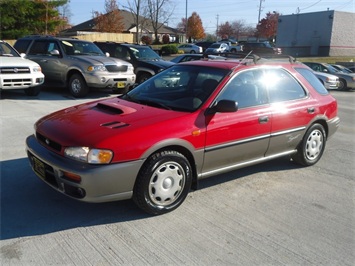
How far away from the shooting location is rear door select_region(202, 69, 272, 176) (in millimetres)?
4039

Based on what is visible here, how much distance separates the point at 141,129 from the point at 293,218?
1.85m

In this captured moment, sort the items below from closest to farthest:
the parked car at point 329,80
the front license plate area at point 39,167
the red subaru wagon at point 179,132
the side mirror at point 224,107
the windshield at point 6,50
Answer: the red subaru wagon at point 179,132 < the front license plate area at point 39,167 < the side mirror at point 224,107 < the windshield at point 6,50 < the parked car at point 329,80

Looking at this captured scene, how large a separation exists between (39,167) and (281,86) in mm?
3234

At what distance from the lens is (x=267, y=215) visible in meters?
3.81

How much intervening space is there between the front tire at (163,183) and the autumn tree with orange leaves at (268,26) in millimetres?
76595

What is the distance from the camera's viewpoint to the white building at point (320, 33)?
136 feet

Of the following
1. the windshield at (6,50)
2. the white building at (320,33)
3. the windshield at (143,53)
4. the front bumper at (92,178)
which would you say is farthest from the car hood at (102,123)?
the white building at (320,33)

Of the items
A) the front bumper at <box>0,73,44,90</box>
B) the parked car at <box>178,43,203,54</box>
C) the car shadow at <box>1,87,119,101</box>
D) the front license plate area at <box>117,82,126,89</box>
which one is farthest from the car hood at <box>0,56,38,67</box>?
the parked car at <box>178,43,203,54</box>

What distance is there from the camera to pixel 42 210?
3.71 m

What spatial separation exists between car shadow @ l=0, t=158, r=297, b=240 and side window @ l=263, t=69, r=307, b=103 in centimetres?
146

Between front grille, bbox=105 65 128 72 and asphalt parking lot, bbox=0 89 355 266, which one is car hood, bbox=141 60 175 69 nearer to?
front grille, bbox=105 65 128 72

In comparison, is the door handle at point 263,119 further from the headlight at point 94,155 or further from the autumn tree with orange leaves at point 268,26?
the autumn tree with orange leaves at point 268,26

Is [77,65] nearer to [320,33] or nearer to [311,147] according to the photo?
[311,147]

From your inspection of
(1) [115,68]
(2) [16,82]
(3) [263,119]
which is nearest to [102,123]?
(3) [263,119]
